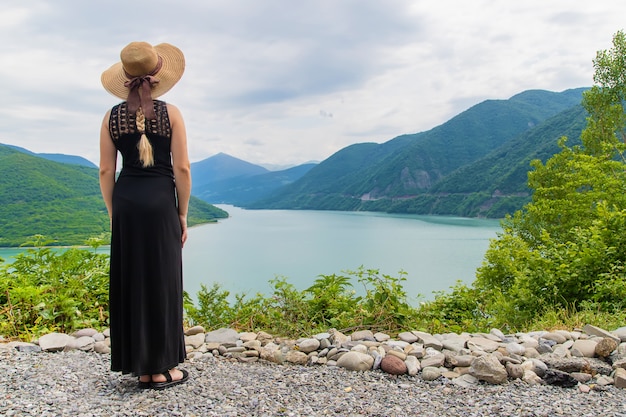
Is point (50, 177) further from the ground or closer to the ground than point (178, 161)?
further from the ground

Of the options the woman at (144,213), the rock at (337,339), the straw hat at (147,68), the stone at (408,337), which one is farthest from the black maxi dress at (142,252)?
the stone at (408,337)

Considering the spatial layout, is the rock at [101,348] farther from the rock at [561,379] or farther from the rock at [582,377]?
the rock at [582,377]

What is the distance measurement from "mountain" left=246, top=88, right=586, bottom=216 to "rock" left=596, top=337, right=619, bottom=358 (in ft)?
308

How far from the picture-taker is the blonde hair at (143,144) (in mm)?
2918

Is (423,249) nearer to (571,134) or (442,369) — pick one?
(442,369)

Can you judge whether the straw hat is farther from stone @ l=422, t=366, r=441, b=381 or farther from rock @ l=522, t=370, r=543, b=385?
rock @ l=522, t=370, r=543, b=385

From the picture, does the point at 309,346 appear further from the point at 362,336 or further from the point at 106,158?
the point at 106,158

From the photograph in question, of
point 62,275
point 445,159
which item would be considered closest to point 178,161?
point 62,275

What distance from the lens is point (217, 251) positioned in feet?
143

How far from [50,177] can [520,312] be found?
238 ft

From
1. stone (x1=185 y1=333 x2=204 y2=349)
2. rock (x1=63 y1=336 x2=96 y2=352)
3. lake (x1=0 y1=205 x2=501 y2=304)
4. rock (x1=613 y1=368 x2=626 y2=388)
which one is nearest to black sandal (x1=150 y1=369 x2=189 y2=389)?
stone (x1=185 y1=333 x2=204 y2=349)

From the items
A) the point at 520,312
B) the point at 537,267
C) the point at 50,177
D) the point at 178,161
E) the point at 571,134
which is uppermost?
the point at 571,134

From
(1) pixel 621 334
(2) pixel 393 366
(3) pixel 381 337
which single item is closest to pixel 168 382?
(2) pixel 393 366

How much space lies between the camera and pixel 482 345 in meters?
3.70
